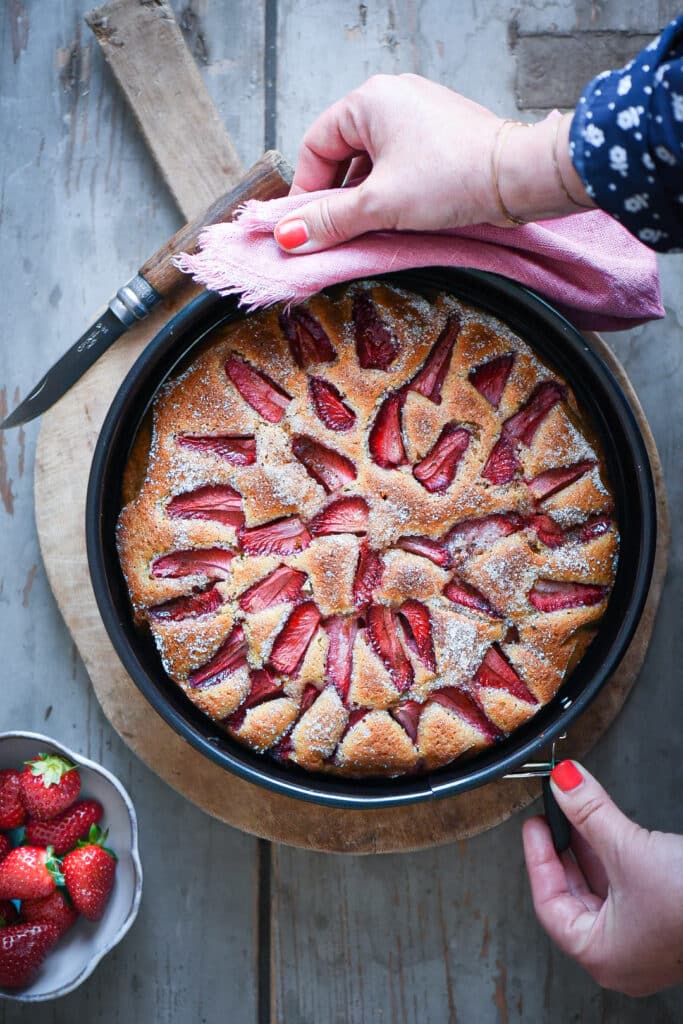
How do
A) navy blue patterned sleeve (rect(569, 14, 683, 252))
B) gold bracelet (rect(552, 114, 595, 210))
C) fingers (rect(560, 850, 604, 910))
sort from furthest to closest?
fingers (rect(560, 850, 604, 910))
gold bracelet (rect(552, 114, 595, 210))
navy blue patterned sleeve (rect(569, 14, 683, 252))

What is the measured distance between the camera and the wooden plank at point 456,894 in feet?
6.14

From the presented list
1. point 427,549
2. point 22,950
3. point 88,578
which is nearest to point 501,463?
point 427,549

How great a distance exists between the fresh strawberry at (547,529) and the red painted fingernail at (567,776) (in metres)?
0.42

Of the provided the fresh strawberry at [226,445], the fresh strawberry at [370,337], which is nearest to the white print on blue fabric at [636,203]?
the fresh strawberry at [370,337]

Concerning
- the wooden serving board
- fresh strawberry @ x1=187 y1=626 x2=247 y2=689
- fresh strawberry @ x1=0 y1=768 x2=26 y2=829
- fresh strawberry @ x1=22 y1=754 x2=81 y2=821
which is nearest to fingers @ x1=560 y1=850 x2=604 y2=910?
the wooden serving board

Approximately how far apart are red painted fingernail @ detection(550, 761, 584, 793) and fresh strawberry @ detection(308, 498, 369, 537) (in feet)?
1.93

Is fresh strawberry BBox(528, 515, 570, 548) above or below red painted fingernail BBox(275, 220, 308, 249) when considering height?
below

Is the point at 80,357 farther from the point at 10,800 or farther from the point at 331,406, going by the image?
the point at 10,800

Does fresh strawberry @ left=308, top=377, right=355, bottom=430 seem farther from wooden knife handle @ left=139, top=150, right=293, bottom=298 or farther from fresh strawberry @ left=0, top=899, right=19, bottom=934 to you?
fresh strawberry @ left=0, top=899, right=19, bottom=934

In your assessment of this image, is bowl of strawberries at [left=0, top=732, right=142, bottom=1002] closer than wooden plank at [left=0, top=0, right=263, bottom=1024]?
Yes

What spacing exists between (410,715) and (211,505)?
55cm

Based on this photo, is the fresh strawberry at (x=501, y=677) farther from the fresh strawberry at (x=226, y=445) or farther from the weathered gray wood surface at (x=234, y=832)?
the fresh strawberry at (x=226, y=445)

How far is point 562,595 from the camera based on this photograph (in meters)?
1.63

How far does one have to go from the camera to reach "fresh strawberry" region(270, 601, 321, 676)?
1580mm
